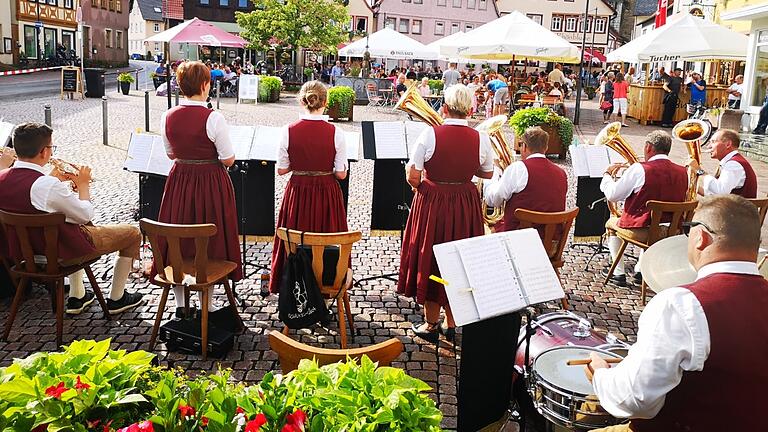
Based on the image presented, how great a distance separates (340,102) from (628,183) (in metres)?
13.1

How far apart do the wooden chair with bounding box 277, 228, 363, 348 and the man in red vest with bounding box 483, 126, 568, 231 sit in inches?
56.8

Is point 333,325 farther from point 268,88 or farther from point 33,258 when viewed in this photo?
point 268,88

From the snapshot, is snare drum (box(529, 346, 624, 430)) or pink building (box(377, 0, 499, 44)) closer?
snare drum (box(529, 346, 624, 430))

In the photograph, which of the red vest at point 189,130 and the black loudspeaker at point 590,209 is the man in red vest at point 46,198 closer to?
the red vest at point 189,130

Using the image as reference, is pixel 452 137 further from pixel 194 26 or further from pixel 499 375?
pixel 194 26

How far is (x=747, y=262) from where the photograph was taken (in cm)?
247

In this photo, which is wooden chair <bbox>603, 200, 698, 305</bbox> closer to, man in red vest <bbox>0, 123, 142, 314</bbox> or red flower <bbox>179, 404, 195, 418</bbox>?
man in red vest <bbox>0, 123, 142, 314</bbox>

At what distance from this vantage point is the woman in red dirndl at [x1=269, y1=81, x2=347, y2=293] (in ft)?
16.9

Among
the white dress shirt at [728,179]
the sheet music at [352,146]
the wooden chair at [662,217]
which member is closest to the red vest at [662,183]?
the wooden chair at [662,217]

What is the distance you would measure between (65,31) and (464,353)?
160 ft

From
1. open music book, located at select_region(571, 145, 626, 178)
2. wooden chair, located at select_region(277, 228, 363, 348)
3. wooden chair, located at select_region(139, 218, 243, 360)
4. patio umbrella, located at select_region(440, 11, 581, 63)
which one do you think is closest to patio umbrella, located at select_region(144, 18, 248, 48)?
patio umbrella, located at select_region(440, 11, 581, 63)

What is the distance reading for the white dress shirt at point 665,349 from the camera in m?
2.33

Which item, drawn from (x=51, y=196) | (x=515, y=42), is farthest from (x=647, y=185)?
(x=515, y=42)

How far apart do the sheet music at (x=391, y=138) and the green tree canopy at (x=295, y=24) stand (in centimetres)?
2638
